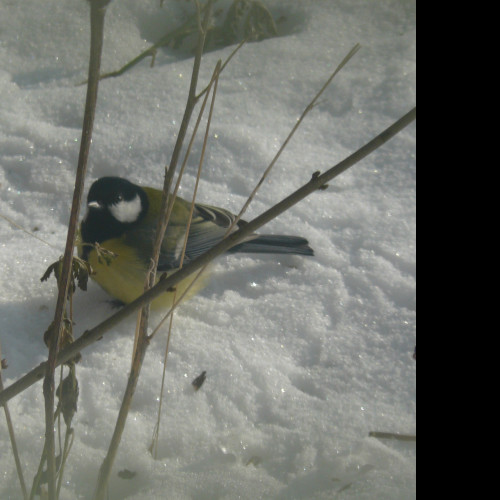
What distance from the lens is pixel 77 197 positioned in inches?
41.9

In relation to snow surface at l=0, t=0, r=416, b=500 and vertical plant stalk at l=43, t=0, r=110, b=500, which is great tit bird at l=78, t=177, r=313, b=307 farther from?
vertical plant stalk at l=43, t=0, r=110, b=500

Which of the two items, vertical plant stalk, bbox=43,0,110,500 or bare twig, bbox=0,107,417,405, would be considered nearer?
vertical plant stalk, bbox=43,0,110,500

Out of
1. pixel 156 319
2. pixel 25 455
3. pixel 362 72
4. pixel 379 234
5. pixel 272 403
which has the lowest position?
pixel 25 455

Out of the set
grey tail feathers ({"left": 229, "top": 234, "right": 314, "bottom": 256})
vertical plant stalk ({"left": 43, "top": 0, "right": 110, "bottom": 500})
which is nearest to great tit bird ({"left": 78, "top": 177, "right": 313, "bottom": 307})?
grey tail feathers ({"left": 229, "top": 234, "right": 314, "bottom": 256})

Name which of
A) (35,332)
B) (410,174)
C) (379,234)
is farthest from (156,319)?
(410,174)

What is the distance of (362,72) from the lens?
Answer: 13.7ft

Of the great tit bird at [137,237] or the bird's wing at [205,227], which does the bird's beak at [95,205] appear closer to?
the great tit bird at [137,237]

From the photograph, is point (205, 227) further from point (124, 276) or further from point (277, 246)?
A: point (124, 276)

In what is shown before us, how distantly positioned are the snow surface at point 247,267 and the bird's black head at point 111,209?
179 mm

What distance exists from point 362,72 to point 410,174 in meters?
1.04

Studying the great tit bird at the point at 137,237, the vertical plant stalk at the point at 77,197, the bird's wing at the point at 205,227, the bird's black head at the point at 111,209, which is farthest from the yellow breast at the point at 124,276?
the vertical plant stalk at the point at 77,197

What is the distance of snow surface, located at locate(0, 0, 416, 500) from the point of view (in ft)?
6.03

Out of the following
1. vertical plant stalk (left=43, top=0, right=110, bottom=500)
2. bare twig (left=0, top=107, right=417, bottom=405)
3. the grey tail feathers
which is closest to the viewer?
vertical plant stalk (left=43, top=0, right=110, bottom=500)
